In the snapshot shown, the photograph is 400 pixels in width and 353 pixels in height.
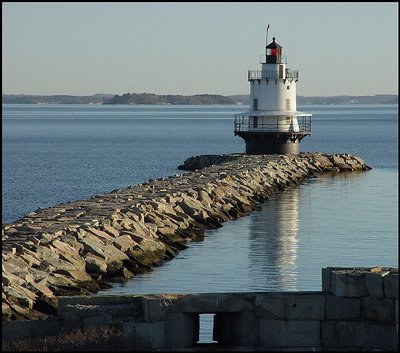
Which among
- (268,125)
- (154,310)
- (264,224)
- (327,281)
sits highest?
(327,281)

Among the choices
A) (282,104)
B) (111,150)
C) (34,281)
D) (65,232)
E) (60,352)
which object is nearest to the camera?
(60,352)

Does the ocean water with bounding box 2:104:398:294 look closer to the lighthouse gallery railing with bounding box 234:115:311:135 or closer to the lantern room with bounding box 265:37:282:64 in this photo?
the lighthouse gallery railing with bounding box 234:115:311:135

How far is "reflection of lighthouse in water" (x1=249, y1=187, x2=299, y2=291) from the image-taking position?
2029 cm

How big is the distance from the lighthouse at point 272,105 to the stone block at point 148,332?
34.2 m

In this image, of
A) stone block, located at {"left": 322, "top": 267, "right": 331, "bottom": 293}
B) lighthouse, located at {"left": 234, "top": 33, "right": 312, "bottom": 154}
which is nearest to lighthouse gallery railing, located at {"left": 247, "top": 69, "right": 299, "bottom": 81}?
lighthouse, located at {"left": 234, "top": 33, "right": 312, "bottom": 154}

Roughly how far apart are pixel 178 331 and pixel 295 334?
1232mm

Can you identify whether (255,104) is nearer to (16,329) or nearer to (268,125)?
(268,125)

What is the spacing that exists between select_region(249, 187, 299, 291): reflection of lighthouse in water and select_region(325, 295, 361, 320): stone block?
21.0ft

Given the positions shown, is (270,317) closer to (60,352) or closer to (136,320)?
(136,320)

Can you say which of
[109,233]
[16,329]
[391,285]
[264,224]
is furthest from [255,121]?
[391,285]

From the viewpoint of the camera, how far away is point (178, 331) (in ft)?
41.9

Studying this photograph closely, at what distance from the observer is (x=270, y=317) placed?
41.8 ft

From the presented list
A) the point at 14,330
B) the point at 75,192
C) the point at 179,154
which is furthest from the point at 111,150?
the point at 14,330

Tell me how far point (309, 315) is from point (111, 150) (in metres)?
66.2
